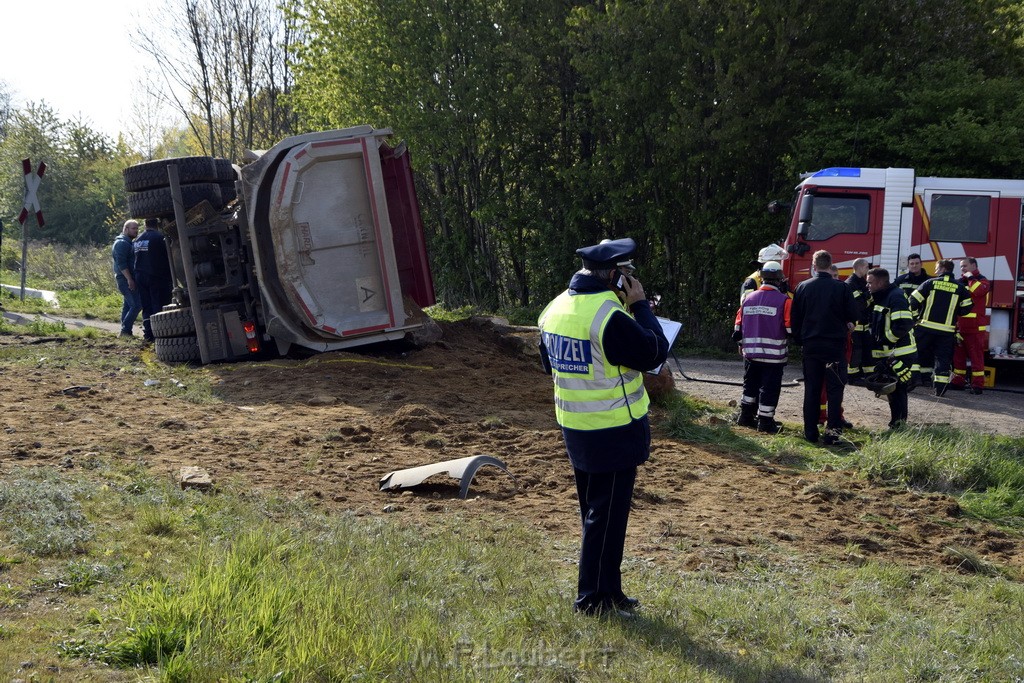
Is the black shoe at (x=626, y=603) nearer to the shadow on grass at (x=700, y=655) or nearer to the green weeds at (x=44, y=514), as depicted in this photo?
the shadow on grass at (x=700, y=655)

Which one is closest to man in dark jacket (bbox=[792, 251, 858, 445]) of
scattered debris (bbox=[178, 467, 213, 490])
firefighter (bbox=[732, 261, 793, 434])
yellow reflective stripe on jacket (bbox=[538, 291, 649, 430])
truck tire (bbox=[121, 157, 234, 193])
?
firefighter (bbox=[732, 261, 793, 434])

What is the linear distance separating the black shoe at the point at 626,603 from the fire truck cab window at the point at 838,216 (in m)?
9.50

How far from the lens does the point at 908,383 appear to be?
30.5ft

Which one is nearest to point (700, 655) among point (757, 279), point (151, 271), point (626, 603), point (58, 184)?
point (626, 603)

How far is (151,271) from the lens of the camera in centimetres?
1338

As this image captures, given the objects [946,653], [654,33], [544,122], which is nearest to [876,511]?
[946,653]

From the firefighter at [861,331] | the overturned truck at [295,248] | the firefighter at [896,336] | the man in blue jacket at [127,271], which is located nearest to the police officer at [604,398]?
the firefighter at [896,336]

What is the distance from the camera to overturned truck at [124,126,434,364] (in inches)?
407

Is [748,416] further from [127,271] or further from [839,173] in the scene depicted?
[127,271]

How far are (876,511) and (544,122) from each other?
12.8m

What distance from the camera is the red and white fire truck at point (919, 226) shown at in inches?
494

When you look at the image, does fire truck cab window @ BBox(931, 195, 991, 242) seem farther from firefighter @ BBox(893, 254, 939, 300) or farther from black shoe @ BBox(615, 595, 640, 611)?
black shoe @ BBox(615, 595, 640, 611)

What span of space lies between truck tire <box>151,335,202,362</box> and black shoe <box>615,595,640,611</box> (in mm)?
7854

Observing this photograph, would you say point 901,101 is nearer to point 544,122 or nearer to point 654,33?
point 654,33
